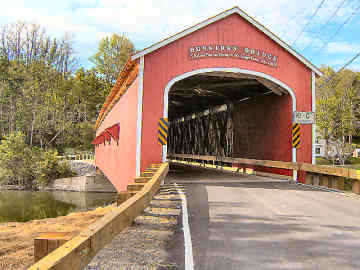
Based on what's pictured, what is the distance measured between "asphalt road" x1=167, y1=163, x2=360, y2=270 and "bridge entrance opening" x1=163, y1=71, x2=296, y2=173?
4.35 metres

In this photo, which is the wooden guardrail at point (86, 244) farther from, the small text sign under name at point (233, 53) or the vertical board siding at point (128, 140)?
→ the small text sign under name at point (233, 53)

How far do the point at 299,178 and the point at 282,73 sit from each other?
12.1 ft

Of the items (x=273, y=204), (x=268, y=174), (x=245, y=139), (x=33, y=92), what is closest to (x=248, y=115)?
(x=245, y=139)

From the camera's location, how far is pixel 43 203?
23.6 meters

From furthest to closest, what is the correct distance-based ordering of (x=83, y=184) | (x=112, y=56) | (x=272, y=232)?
(x=112, y=56) → (x=83, y=184) → (x=272, y=232)

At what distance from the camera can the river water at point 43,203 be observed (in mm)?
20031

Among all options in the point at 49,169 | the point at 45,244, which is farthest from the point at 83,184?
the point at 45,244

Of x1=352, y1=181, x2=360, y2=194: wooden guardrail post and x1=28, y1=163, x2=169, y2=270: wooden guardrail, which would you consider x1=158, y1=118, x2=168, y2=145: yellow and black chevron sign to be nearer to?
x1=352, y1=181, x2=360, y2=194: wooden guardrail post

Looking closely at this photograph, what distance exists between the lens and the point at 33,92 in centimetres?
3416

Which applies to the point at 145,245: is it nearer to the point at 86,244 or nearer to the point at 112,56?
the point at 86,244

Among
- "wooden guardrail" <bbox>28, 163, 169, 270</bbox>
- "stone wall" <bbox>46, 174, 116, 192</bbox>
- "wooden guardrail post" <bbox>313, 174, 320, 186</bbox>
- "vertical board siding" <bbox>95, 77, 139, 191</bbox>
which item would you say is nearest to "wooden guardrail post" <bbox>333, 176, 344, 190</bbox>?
"wooden guardrail post" <bbox>313, 174, 320, 186</bbox>

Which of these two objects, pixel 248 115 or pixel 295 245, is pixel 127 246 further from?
pixel 248 115

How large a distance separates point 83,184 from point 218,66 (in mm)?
21395

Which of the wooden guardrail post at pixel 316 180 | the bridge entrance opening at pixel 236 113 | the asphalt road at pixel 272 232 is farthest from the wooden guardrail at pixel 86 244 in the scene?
the wooden guardrail post at pixel 316 180
